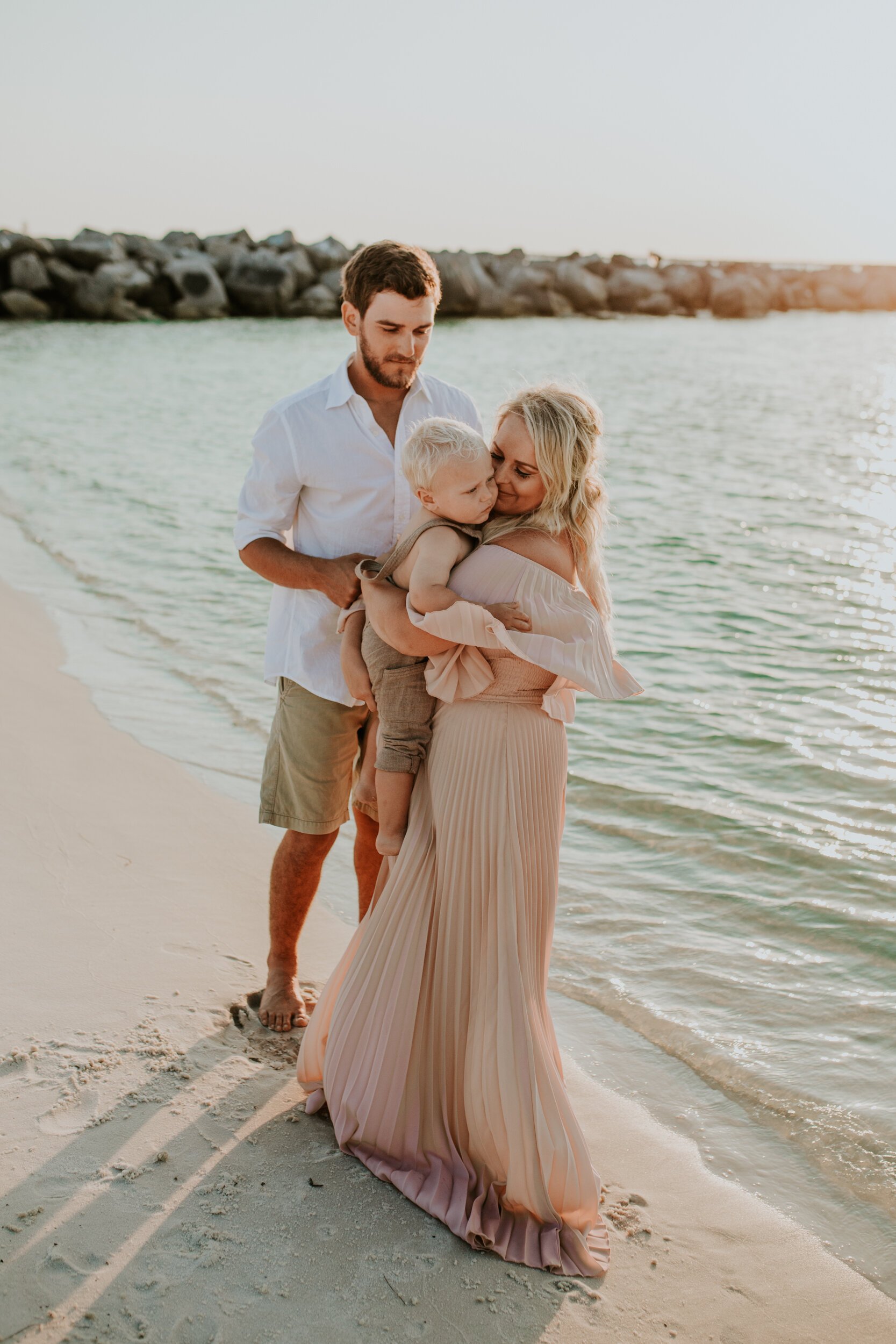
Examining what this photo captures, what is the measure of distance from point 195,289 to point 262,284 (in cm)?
219

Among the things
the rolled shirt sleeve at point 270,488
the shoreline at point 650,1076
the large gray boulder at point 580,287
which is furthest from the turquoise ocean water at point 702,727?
the large gray boulder at point 580,287

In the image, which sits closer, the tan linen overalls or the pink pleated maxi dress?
the pink pleated maxi dress

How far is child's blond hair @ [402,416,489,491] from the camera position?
8.10ft

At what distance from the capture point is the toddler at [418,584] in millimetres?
2494

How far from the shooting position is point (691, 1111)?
335cm

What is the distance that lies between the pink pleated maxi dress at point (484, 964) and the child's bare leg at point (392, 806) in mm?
38

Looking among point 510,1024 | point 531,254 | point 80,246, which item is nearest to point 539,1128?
point 510,1024

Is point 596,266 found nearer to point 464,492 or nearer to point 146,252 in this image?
point 146,252

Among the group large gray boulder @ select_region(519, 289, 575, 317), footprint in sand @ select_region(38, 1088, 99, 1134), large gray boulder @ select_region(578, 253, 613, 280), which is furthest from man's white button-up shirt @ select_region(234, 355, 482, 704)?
large gray boulder @ select_region(578, 253, 613, 280)

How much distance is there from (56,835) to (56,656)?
2853mm

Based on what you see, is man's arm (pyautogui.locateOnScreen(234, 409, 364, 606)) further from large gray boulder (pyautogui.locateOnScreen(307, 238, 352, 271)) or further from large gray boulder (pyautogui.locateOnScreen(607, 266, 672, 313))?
large gray boulder (pyautogui.locateOnScreen(607, 266, 672, 313))

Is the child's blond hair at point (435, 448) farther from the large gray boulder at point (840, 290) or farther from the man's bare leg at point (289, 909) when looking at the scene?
the large gray boulder at point (840, 290)

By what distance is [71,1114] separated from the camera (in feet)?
9.07

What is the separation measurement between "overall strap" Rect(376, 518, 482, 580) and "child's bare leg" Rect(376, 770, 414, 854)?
48 centimetres
